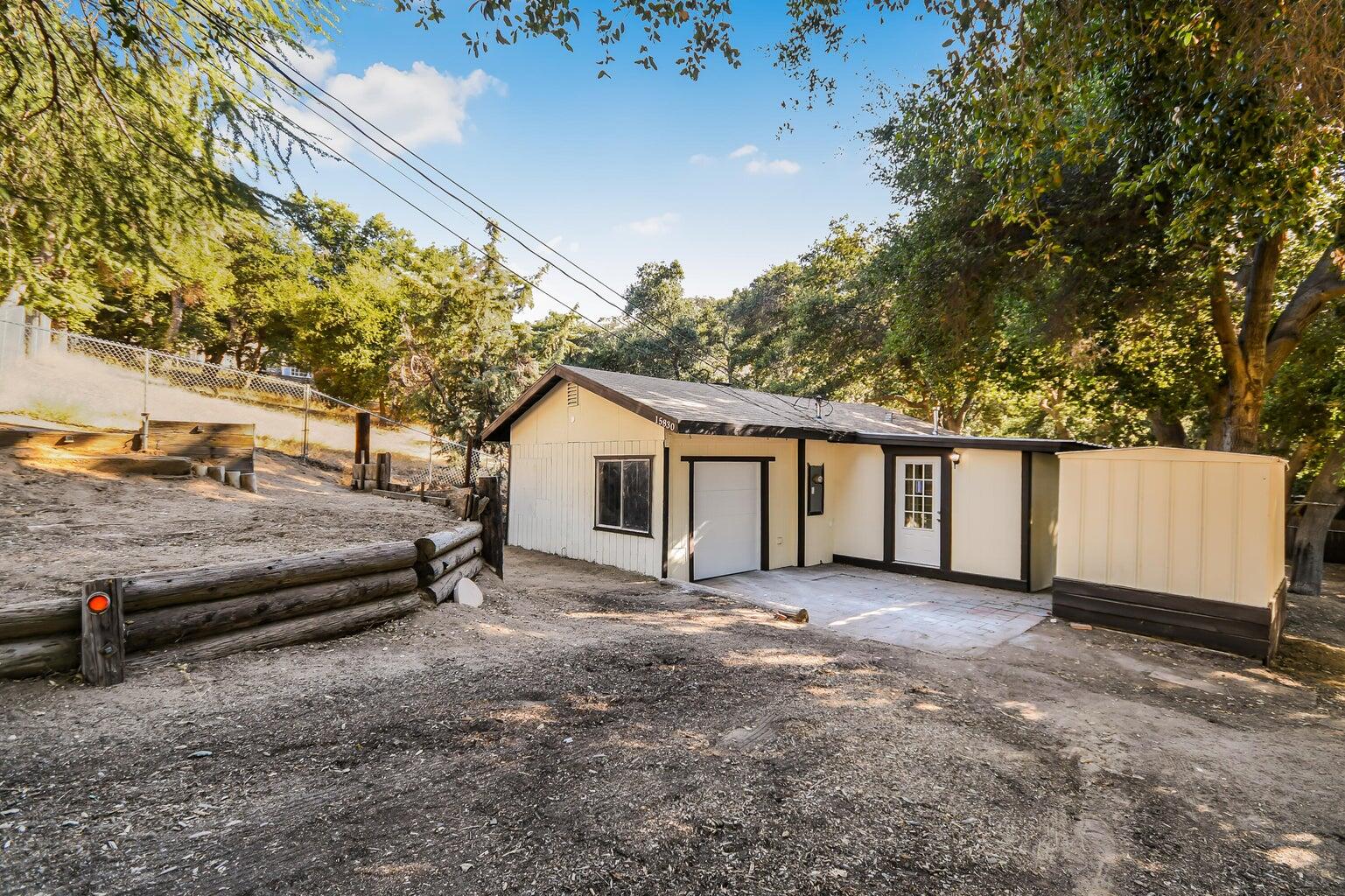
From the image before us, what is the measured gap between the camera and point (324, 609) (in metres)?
4.56

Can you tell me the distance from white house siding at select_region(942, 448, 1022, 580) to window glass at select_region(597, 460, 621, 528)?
528 cm

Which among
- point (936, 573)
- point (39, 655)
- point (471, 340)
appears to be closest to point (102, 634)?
point (39, 655)

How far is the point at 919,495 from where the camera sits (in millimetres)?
9750

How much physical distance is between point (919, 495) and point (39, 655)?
1004 centimetres

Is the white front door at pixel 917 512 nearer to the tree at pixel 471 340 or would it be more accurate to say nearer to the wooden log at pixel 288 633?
the wooden log at pixel 288 633

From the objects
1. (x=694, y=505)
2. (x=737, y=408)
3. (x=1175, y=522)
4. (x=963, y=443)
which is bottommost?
(x=694, y=505)

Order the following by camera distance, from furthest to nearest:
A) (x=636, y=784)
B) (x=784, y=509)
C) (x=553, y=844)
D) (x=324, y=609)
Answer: (x=784, y=509)
(x=324, y=609)
(x=636, y=784)
(x=553, y=844)

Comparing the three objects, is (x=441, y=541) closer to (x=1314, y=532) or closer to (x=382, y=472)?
(x=382, y=472)

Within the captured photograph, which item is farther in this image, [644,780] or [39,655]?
[39,655]

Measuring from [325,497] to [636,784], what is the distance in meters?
9.61

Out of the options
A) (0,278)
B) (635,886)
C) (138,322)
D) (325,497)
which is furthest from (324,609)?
(138,322)

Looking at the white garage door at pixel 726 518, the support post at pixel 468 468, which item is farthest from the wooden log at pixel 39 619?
the support post at pixel 468 468

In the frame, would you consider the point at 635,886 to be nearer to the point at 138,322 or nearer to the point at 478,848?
the point at 478,848

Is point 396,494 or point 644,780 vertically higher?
point 396,494
